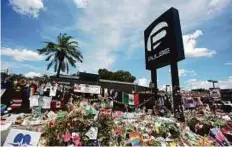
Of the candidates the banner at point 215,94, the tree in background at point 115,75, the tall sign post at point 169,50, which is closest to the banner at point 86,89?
the tall sign post at point 169,50

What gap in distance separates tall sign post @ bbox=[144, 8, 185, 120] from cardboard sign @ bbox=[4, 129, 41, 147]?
20.9ft

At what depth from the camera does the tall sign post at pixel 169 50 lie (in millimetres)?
10375

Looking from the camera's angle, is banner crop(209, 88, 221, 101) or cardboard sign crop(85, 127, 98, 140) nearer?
cardboard sign crop(85, 127, 98, 140)

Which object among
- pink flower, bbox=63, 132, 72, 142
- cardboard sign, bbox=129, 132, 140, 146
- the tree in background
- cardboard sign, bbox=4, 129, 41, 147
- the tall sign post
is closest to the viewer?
cardboard sign, bbox=4, 129, 41, 147

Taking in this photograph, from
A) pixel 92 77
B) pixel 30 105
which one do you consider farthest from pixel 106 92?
pixel 92 77

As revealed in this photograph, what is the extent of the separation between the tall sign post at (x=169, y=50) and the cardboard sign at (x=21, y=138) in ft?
20.9

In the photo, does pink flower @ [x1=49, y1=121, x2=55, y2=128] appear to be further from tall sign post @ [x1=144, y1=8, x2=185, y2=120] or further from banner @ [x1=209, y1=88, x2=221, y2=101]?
banner @ [x1=209, y1=88, x2=221, y2=101]

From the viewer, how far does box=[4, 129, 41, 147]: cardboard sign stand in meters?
4.78

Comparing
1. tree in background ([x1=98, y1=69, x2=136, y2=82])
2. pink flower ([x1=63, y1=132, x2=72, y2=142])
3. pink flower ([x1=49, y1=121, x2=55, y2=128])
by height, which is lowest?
pink flower ([x1=63, y1=132, x2=72, y2=142])

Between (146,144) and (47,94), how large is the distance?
6.12 metres

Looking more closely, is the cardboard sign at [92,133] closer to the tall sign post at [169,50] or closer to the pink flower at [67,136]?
the pink flower at [67,136]

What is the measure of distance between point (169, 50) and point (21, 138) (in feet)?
28.2

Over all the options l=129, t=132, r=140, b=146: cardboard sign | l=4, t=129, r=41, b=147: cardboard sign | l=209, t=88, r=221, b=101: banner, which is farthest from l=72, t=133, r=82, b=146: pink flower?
l=209, t=88, r=221, b=101: banner

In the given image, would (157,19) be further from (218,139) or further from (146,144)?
(146,144)
